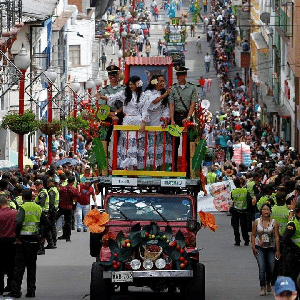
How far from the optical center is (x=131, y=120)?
23.5 m

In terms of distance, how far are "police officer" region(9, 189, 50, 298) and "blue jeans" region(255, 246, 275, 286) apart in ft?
11.1

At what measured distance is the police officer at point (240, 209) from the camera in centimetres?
3031

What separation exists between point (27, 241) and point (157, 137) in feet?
9.13

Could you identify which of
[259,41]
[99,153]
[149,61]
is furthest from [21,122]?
[259,41]

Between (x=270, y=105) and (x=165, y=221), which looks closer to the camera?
(x=165, y=221)

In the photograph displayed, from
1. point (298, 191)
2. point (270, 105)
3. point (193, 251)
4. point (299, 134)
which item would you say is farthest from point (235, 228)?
point (270, 105)

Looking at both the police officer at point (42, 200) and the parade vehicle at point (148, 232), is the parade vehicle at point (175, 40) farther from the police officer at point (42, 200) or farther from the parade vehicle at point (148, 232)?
the parade vehicle at point (148, 232)

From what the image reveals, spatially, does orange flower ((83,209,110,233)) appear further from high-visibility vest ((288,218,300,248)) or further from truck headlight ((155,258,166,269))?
high-visibility vest ((288,218,300,248))

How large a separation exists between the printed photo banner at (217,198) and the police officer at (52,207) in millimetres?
8830

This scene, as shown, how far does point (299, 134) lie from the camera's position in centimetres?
5619

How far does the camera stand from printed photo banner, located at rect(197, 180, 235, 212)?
3797cm

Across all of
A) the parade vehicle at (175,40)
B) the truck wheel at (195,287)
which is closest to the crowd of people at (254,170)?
the truck wheel at (195,287)

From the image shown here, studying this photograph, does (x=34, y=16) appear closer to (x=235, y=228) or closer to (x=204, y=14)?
(x=235, y=228)

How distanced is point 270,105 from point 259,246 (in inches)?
1719
